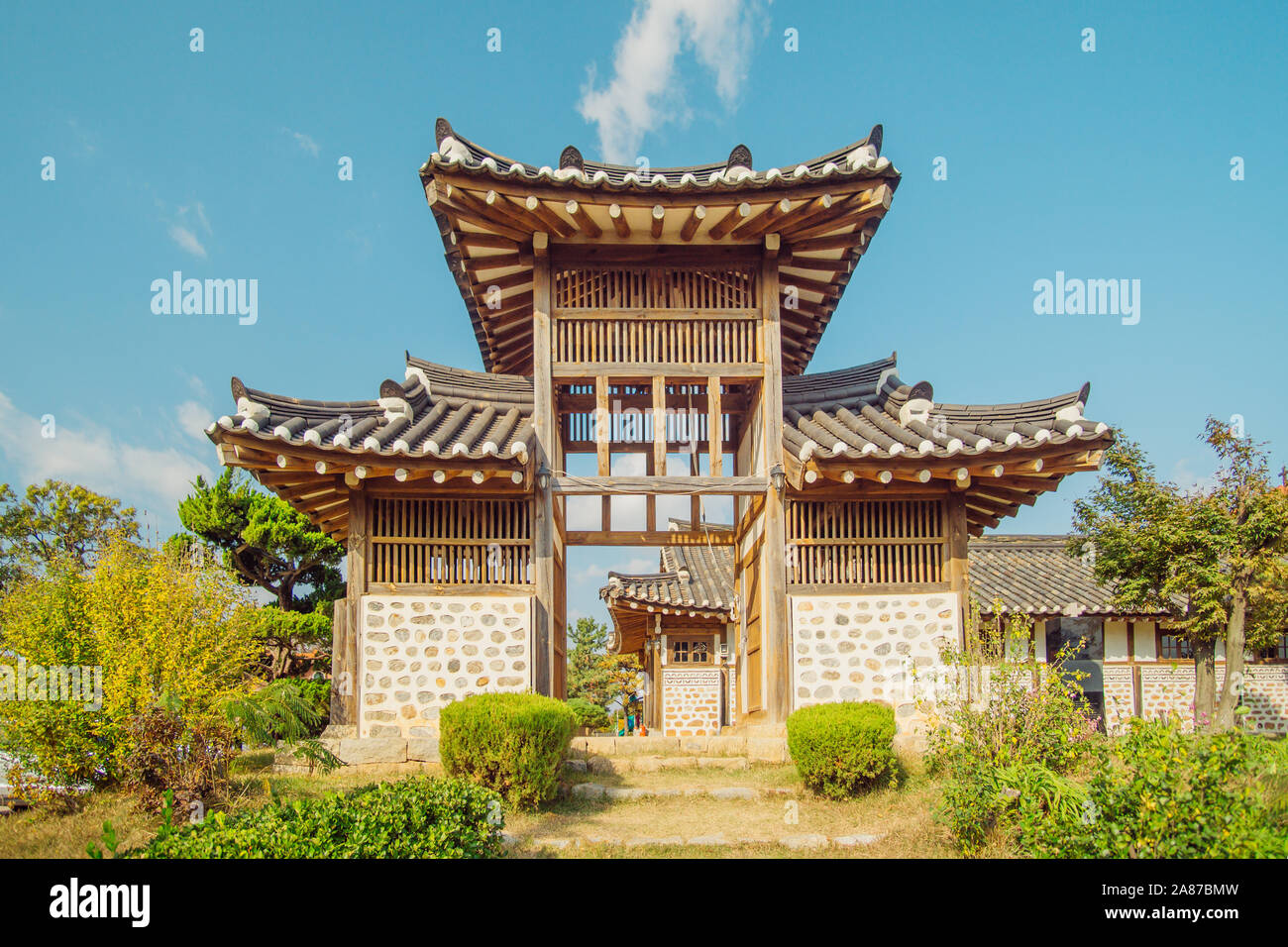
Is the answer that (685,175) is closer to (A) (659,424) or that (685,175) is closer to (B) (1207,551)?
(A) (659,424)

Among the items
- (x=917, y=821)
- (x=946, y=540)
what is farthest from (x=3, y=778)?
(x=946, y=540)

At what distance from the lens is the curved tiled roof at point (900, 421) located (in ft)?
34.2

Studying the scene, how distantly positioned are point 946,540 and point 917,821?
4.27 metres

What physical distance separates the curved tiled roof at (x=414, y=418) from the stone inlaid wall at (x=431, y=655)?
189 centimetres

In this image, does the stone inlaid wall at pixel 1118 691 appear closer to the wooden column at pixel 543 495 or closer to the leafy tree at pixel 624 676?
the wooden column at pixel 543 495

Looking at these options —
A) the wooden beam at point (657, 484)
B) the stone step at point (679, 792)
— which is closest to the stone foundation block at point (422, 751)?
the stone step at point (679, 792)

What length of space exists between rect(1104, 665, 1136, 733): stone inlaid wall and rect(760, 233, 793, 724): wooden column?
1094cm

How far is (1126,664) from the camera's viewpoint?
62.7 ft

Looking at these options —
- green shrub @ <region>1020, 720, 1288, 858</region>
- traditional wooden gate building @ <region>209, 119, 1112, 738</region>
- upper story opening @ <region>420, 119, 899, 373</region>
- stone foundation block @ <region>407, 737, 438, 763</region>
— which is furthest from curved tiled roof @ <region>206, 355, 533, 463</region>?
green shrub @ <region>1020, 720, 1288, 858</region>

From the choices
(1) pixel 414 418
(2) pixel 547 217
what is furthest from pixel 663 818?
(2) pixel 547 217

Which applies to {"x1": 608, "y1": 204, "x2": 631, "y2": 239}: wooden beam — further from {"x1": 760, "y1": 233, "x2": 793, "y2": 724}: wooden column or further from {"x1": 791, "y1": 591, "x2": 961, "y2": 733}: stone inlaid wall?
{"x1": 791, "y1": 591, "x2": 961, "y2": 733}: stone inlaid wall

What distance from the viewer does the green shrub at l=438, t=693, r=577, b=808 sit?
861 centimetres
